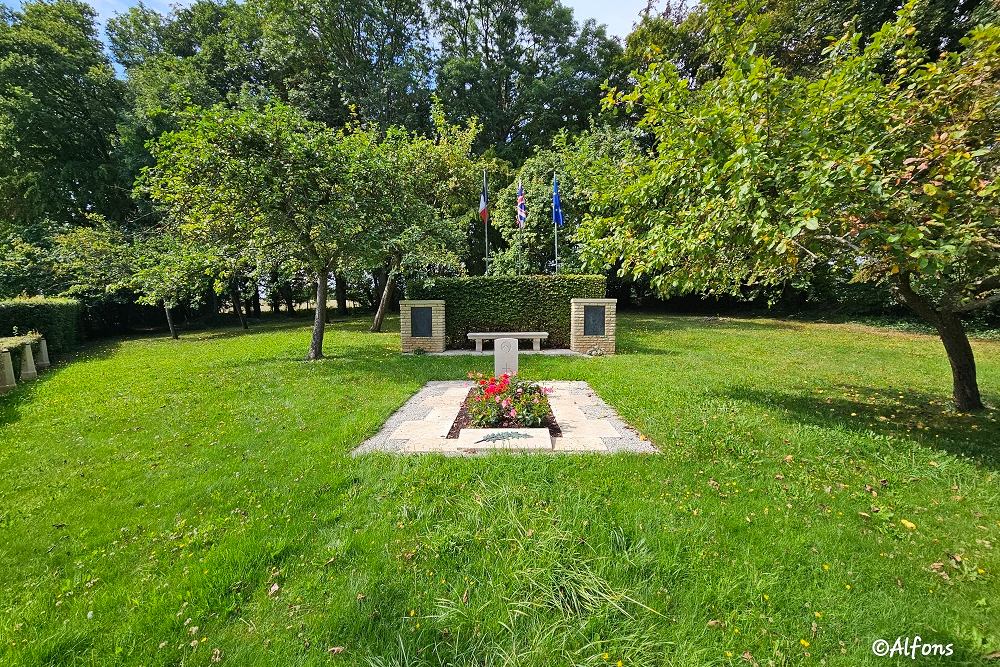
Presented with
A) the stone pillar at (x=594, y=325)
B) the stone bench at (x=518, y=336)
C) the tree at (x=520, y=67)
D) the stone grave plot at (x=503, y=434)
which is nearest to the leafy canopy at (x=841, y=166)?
the stone grave plot at (x=503, y=434)

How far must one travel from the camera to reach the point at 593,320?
11.0 meters

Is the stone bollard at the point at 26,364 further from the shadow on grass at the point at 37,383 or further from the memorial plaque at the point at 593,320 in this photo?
the memorial plaque at the point at 593,320

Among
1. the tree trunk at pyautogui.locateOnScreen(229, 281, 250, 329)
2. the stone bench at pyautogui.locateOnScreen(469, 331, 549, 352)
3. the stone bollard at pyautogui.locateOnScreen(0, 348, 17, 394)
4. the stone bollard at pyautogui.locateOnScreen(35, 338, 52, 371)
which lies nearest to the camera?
the stone bollard at pyautogui.locateOnScreen(0, 348, 17, 394)

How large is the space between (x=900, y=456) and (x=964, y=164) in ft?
9.50

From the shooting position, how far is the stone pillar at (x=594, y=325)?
431 inches

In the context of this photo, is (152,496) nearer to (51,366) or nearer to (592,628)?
Answer: (592,628)

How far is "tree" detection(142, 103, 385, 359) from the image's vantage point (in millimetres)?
8375

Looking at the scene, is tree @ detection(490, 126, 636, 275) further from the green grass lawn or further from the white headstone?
the green grass lawn

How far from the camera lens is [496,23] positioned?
23359 mm

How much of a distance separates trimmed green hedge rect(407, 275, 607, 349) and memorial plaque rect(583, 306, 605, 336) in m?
0.69

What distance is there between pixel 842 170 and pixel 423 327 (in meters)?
A: 9.44

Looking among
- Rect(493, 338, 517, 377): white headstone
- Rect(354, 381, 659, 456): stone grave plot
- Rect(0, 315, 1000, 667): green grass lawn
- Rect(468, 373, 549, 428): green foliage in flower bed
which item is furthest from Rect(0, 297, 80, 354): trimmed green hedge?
Rect(468, 373, 549, 428): green foliage in flower bed

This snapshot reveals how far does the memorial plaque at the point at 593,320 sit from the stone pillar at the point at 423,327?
3.93 m

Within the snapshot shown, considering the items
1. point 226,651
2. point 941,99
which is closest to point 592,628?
point 226,651
